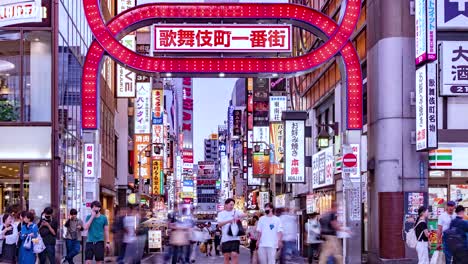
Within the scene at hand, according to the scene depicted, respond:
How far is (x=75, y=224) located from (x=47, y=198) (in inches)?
193

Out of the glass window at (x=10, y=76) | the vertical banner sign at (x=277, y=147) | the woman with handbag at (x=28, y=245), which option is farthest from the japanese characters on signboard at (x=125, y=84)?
the woman with handbag at (x=28, y=245)

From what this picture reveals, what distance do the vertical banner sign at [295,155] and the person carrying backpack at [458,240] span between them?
78.7 feet

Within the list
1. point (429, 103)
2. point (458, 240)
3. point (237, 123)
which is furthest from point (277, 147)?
point (237, 123)

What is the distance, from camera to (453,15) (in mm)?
26812

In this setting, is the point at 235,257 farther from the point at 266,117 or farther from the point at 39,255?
the point at 266,117

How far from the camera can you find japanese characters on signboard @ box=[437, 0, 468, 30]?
26812 millimetres

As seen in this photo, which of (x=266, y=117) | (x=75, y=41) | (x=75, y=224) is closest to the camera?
(x=75, y=224)

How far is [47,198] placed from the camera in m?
29.3

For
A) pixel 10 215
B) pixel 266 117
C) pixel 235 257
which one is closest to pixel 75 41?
pixel 10 215

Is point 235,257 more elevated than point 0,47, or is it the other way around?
point 0,47

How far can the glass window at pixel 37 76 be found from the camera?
96.8 ft

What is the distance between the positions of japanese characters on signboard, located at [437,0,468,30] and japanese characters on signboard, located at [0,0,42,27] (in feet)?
→ 44.0

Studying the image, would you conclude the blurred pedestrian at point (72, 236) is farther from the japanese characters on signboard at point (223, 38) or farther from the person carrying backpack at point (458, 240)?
the person carrying backpack at point (458, 240)

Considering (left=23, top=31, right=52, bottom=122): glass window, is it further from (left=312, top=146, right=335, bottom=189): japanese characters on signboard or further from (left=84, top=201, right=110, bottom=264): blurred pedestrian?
(left=312, top=146, right=335, bottom=189): japanese characters on signboard
